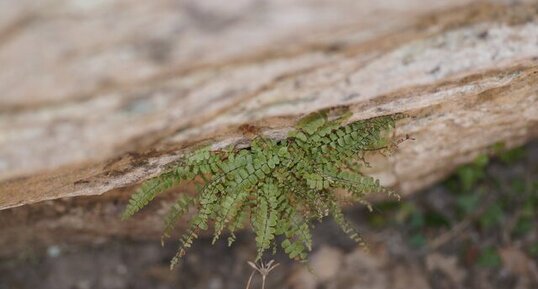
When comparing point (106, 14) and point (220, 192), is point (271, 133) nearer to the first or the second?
point (220, 192)

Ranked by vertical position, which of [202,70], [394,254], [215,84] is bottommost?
Answer: [394,254]

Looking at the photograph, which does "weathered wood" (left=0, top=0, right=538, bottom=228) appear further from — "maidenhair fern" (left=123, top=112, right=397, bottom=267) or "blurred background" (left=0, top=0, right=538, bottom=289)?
"maidenhair fern" (left=123, top=112, right=397, bottom=267)

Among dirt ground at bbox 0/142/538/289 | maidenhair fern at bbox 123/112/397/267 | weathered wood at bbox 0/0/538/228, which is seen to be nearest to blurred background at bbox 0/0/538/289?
weathered wood at bbox 0/0/538/228

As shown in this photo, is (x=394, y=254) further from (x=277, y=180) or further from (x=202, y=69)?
(x=202, y=69)

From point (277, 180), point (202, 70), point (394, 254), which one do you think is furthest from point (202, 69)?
point (394, 254)

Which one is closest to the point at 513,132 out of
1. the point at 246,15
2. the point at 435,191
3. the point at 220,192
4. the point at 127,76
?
the point at 435,191

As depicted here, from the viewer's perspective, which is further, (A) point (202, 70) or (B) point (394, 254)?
(B) point (394, 254)

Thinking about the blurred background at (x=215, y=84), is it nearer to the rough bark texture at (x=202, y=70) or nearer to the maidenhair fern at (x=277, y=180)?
the rough bark texture at (x=202, y=70)
